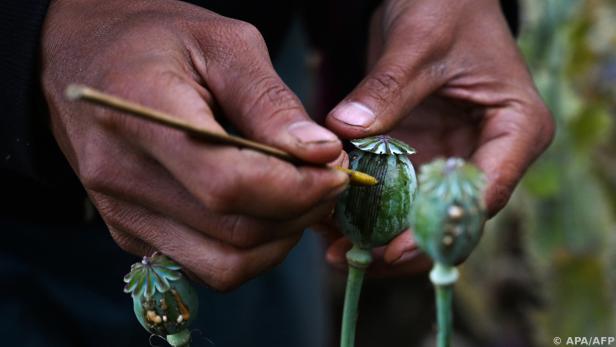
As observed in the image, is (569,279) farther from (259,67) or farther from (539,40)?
(259,67)

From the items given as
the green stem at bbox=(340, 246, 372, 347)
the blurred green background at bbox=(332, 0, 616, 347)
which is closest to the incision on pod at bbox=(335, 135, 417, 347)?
the green stem at bbox=(340, 246, 372, 347)

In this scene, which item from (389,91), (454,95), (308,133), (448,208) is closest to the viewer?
(448,208)

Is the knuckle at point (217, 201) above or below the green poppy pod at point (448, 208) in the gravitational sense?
below

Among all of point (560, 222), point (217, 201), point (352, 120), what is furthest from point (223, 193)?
point (560, 222)

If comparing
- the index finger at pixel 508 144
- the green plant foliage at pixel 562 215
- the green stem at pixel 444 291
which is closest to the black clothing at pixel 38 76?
the index finger at pixel 508 144

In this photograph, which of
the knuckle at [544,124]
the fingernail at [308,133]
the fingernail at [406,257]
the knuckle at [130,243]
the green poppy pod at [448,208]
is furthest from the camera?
the knuckle at [544,124]

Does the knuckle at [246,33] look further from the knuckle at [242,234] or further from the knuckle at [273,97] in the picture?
the knuckle at [242,234]

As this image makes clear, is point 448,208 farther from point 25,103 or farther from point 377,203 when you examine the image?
point 25,103

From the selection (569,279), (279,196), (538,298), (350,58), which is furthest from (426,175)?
(538,298)
